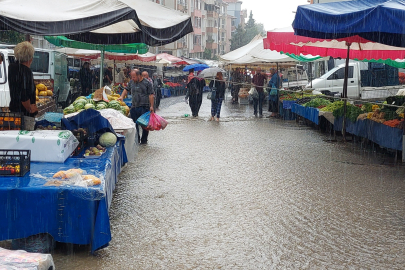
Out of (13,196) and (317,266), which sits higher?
(13,196)

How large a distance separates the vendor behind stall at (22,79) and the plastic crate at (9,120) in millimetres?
113

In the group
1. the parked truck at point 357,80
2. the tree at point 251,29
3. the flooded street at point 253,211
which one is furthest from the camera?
the tree at point 251,29

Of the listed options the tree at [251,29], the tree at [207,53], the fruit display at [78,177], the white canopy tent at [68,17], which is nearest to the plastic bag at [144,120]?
the white canopy tent at [68,17]

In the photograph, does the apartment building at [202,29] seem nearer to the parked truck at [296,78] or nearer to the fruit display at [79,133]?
the parked truck at [296,78]

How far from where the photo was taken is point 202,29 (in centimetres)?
9675

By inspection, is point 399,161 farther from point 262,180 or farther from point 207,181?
point 207,181

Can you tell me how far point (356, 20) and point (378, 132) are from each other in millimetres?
3177

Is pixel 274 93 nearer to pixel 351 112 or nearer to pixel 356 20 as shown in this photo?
pixel 351 112

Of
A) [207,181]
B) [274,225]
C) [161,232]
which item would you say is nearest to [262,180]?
[207,181]

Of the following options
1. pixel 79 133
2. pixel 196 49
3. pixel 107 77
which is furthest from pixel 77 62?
pixel 196 49

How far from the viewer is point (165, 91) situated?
120 feet

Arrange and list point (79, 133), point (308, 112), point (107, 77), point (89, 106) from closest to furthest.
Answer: point (79, 133), point (89, 106), point (308, 112), point (107, 77)

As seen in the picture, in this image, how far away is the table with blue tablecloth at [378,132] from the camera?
35.8 ft

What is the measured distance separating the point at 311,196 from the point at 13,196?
4330 millimetres
